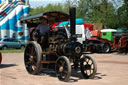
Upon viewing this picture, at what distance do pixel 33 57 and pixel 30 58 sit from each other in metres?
0.14

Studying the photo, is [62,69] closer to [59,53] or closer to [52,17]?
[59,53]

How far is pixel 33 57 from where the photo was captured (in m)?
8.25

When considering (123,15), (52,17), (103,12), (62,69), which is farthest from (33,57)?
(103,12)

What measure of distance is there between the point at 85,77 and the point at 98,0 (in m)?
27.9

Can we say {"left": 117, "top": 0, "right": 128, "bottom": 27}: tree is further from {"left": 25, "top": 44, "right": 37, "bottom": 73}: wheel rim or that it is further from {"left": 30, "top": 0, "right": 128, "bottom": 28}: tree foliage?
{"left": 25, "top": 44, "right": 37, "bottom": 73}: wheel rim

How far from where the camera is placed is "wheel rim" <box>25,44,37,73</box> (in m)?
8.20

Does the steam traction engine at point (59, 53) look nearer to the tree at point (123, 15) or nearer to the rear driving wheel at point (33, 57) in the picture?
the rear driving wheel at point (33, 57)

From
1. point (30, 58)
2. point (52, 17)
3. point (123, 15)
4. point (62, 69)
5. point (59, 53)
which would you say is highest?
point (123, 15)

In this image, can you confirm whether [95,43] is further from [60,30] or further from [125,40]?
[60,30]

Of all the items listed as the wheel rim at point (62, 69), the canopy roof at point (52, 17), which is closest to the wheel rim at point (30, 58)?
the canopy roof at point (52, 17)

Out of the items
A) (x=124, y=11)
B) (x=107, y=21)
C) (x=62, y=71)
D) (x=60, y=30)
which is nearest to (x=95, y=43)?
(x=124, y=11)

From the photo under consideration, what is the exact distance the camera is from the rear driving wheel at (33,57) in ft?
25.6

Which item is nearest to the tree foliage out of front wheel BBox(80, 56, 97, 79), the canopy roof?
the canopy roof

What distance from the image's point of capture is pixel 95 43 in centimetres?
1973
